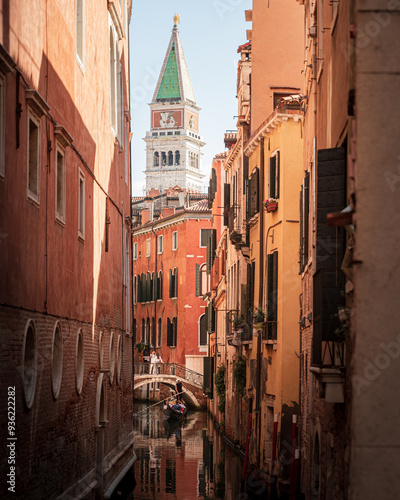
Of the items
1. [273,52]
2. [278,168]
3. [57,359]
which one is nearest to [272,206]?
[278,168]

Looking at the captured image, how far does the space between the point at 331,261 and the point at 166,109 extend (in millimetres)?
142634

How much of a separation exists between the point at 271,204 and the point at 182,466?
9405mm

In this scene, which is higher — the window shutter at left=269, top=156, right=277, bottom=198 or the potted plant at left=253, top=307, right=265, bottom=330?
the window shutter at left=269, top=156, right=277, bottom=198

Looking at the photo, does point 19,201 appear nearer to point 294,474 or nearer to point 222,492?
point 294,474

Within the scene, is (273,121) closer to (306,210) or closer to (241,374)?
(306,210)

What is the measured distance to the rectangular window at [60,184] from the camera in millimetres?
14537

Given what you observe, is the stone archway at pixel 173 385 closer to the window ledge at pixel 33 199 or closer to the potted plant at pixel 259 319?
the potted plant at pixel 259 319

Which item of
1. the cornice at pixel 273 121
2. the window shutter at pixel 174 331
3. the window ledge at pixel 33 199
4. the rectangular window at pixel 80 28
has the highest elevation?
the rectangular window at pixel 80 28

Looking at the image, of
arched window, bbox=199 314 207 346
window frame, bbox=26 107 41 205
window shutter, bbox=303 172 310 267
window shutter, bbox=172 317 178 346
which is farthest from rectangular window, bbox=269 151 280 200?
window shutter, bbox=172 317 178 346

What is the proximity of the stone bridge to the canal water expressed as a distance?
28.5ft

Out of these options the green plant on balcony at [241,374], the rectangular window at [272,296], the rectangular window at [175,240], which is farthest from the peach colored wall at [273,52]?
the rectangular window at [175,240]

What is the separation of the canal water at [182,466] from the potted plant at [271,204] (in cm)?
617

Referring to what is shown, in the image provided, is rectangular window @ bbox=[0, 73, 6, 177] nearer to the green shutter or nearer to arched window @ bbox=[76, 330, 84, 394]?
arched window @ bbox=[76, 330, 84, 394]

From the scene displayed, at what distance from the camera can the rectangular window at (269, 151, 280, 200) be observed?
20656 millimetres
